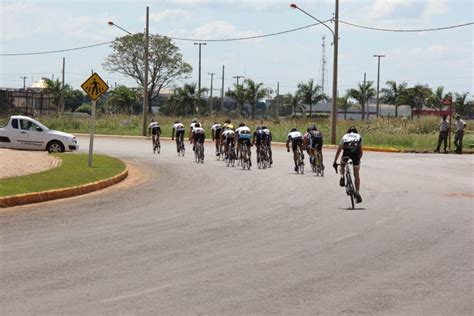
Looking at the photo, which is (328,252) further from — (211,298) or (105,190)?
(105,190)

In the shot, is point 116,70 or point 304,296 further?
point 116,70

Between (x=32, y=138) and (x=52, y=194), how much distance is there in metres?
18.3

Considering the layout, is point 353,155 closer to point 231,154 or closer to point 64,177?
point 64,177

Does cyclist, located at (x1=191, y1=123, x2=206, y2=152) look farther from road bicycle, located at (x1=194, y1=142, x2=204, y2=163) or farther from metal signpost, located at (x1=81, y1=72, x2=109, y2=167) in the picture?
metal signpost, located at (x1=81, y1=72, x2=109, y2=167)

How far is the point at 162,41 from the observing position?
102812 millimetres

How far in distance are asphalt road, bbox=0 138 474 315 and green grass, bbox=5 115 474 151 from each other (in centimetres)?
2688

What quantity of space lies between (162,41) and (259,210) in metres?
88.2

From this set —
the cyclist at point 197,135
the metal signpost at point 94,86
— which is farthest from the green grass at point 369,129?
the metal signpost at point 94,86

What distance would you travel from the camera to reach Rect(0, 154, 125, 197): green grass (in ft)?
60.1

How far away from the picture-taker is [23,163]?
25891 mm

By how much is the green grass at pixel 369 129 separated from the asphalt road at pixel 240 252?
26.9m

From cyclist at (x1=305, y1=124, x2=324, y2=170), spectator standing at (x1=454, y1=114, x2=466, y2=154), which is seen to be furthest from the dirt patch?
spectator standing at (x1=454, y1=114, x2=466, y2=154)

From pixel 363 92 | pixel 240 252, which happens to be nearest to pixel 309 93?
pixel 363 92

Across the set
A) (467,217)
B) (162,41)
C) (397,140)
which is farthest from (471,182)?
(162,41)
